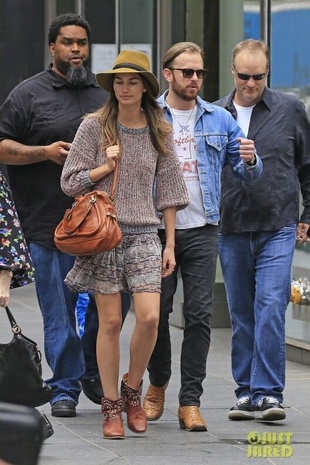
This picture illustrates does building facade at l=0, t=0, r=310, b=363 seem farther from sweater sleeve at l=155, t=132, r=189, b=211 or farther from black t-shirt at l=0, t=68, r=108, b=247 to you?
sweater sleeve at l=155, t=132, r=189, b=211

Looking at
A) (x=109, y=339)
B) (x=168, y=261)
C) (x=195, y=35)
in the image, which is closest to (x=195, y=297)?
(x=168, y=261)

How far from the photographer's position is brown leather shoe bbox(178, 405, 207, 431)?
18.6 ft

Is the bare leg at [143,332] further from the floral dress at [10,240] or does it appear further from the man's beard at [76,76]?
the man's beard at [76,76]

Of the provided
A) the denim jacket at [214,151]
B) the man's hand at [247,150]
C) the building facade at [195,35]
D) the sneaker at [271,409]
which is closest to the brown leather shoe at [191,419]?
the sneaker at [271,409]

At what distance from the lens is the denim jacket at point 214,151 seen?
→ 18.9 ft

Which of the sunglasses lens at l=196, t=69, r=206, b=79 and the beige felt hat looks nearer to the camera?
the beige felt hat

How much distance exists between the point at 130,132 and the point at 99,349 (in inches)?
40.9

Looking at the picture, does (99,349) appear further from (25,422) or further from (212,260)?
(25,422)

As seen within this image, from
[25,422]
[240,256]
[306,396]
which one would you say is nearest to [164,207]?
[240,256]

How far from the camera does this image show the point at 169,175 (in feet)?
18.4

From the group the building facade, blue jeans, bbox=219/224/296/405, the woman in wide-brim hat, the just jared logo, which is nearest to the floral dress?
the woman in wide-brim hat

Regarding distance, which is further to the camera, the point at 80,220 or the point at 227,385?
the point at 227,385

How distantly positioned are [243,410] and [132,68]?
1845mm

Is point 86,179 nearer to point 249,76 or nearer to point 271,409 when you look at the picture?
point 249,76
